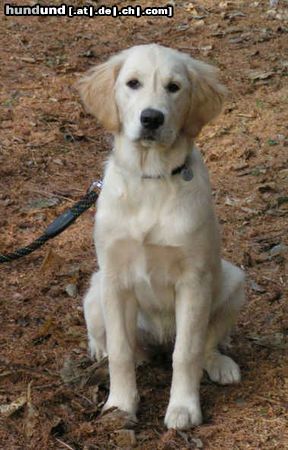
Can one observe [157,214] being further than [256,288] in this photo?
No

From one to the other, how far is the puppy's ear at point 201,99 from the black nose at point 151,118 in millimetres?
231

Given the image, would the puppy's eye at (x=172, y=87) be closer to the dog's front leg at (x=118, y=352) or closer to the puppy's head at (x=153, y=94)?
the puppy's head at (x=153, y=94)

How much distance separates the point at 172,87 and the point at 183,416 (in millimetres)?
1248

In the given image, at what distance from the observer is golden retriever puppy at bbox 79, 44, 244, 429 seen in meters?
3.29

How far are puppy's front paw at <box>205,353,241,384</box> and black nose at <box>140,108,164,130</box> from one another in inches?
44.3

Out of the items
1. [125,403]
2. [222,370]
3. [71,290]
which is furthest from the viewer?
[71,290]

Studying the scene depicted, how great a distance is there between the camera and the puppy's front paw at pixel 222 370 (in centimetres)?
369

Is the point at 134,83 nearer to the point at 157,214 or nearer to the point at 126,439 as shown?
the point at 157,214

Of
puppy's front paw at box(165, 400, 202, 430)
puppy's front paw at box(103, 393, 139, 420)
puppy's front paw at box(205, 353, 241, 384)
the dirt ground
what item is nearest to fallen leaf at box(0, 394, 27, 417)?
the dirt ground

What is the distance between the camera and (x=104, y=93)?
344 cm

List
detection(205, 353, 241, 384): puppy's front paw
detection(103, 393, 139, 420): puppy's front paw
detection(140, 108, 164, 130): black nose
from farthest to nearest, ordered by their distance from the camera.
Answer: detection(205, 353, 241, 384): puppy's front paw → detection(103, 393, 139, 420): puppy's front paw → detection(140, 108, 164, 130): black nose

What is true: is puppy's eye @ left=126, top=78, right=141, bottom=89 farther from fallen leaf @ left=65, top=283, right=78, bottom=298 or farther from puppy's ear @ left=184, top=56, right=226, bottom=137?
fallen leaf @ left=65, top=283, right=78, bottom=298

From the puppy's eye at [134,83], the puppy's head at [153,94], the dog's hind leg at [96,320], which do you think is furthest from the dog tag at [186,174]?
the dog's hind leg at [96,320]

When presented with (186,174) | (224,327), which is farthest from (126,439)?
(186,174)
